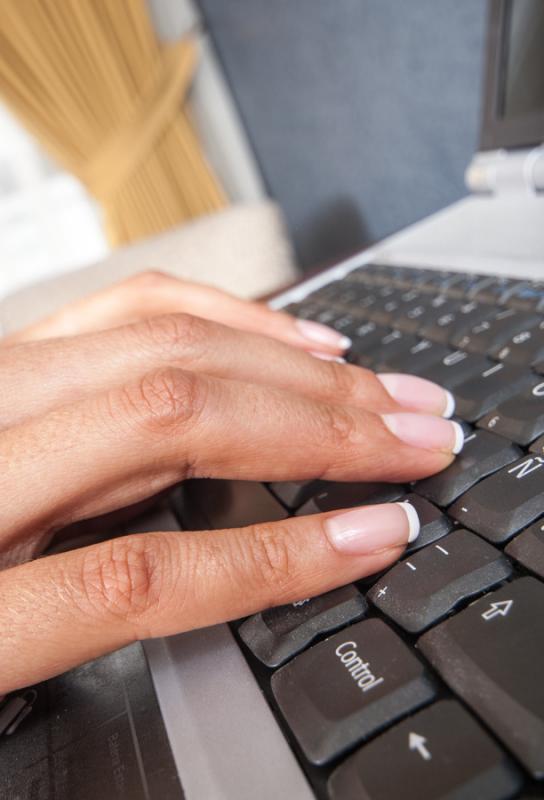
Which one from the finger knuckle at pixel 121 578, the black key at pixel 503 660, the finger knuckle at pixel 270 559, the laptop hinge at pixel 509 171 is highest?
the laptop hinge at pixel 509 171

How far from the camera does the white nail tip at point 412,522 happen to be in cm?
29

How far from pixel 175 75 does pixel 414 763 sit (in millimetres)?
1892

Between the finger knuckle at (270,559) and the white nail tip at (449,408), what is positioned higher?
the finger knuckle at (270,559)

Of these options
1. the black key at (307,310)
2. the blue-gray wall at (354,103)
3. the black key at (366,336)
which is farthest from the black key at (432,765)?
the blue-gray wall at (354,103)

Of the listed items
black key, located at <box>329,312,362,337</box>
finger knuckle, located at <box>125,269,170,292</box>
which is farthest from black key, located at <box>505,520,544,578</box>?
finger knuckle, located at <box>125,269,170,292</box>

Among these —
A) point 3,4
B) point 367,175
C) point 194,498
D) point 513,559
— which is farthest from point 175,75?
point 513,559

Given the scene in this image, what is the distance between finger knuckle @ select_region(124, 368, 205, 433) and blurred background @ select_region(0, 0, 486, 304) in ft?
2.37

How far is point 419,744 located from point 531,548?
9 centimetres

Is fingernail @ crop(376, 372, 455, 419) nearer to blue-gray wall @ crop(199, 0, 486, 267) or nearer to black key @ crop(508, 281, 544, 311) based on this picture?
black key @ crop(508, 281, 544, 311)

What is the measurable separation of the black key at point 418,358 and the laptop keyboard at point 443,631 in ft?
0.09

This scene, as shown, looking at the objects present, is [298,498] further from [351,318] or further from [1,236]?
[1,236]

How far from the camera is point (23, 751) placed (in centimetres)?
27

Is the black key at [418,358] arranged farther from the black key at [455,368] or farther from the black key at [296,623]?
the black key at [296,623]

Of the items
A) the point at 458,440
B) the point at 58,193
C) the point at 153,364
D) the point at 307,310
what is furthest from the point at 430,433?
the point at 58,193
